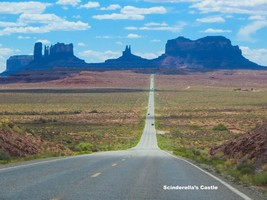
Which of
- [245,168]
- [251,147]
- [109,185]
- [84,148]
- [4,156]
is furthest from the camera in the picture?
[84,148]

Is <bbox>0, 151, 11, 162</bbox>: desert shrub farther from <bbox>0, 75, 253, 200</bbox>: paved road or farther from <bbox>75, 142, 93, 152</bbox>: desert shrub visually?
<bbox>75, 142, 93, 152</bbox>: desert shrub

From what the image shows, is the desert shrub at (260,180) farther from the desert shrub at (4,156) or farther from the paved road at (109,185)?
the desert shrub at (4,156)

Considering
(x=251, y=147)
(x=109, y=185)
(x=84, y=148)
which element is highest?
(x=109, y=185)

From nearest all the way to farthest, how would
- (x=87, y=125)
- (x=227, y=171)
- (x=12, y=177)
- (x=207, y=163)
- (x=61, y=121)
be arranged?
(x=12, y=177) < (x=227, y=171) < (x=207, y=163) < (x=87, y=125) < (x=61, y=121)

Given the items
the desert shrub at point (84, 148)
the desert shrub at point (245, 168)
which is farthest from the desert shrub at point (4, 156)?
the desert shrub at point (84, 148)

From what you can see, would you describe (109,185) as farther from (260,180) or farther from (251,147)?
(251,147)

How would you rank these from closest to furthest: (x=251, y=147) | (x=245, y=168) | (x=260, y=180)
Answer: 1. (x=260, y=180)
2. (x=245, y=168)
3. (x=251, y=147)

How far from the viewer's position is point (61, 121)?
262 feet

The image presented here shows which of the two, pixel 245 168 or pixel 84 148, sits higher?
pixel 245 168

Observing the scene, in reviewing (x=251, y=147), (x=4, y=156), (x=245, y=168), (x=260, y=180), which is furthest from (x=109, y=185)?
(x=4, y=156)

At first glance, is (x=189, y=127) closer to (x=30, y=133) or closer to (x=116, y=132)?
(x=116, y=132)

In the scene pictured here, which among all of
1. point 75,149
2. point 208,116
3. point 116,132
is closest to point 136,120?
→ point 208,116

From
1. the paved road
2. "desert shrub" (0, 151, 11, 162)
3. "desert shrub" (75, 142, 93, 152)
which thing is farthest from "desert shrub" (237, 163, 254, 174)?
"desert shrub" (75, 142, 93, 152)

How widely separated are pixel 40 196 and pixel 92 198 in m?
1.15
